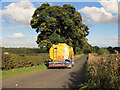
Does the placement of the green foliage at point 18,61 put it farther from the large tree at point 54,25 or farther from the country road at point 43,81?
the large tree at point 54,25

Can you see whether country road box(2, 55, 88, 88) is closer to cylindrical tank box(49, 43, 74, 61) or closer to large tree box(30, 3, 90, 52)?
cylindrical tank box(49, 43, 74, 61)

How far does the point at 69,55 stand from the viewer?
18141mm

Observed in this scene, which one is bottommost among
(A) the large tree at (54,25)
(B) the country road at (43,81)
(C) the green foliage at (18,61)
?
(B) the country road at (43,81)

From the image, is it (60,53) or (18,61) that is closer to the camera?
(18,61)

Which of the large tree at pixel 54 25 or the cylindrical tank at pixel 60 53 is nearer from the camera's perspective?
the cylindrical tank at pixel 60 53

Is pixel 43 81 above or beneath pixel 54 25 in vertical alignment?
beneath

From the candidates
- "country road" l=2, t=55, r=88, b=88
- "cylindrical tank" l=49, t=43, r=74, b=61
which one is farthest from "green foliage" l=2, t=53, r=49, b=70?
"country road" l=2, t=55, r=88, b=88

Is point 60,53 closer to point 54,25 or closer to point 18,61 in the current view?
point 18,61

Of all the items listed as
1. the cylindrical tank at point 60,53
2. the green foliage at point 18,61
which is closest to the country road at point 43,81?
the green foliage at point 18,61

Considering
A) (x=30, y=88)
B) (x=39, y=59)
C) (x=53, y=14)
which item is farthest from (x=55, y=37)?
(x=30, y=88)

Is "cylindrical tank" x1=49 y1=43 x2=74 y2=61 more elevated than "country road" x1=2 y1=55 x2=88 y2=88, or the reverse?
"cylindrical tank" x1=49 y1=43 x2=74 y2=61

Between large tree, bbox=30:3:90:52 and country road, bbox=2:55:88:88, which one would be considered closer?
country road, bbox=2:55:88:88

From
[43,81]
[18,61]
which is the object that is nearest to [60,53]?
[18,61]

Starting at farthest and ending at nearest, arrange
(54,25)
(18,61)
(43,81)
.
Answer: (54,25) < (18,61) < (43,81)
